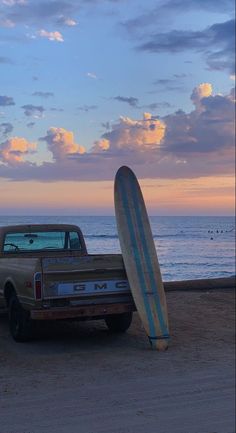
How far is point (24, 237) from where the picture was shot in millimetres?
9750

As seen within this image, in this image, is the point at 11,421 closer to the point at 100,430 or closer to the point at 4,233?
the point at 100,430

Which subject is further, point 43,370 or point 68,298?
point 68,298

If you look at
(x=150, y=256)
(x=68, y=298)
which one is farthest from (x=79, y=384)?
(x=150, y=256)

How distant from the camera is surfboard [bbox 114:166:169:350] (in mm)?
7973

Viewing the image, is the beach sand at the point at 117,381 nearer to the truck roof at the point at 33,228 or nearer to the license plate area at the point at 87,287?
the license plate area at the point at 87,287

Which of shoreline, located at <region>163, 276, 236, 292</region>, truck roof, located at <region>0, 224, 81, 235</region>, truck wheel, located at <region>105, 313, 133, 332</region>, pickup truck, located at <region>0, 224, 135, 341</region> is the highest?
truck roof, located at <region>0, 224, 81, 235</region>

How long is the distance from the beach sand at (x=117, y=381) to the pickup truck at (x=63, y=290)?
0.45 metres

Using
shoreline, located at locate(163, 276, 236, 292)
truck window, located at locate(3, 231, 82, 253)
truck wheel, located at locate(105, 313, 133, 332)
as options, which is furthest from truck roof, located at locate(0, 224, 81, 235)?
shoreline, located at locate(163, 276, 236, 292)

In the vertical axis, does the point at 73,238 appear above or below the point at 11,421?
above

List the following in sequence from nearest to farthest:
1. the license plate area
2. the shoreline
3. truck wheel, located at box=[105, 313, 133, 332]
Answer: the license plate area
truck wheel, located at box=[105, 313, 133, 332]
the shoreline

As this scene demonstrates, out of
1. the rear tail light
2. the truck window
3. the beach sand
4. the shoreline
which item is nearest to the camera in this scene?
the beach sand

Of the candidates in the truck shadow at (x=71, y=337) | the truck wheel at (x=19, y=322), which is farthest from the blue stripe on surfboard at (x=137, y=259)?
the truck wheel at (x=19, y=322)

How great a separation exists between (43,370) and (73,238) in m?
3.67

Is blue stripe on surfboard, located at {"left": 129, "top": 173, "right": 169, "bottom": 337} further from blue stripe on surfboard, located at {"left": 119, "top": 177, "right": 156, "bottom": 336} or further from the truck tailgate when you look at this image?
the truck tailgate
